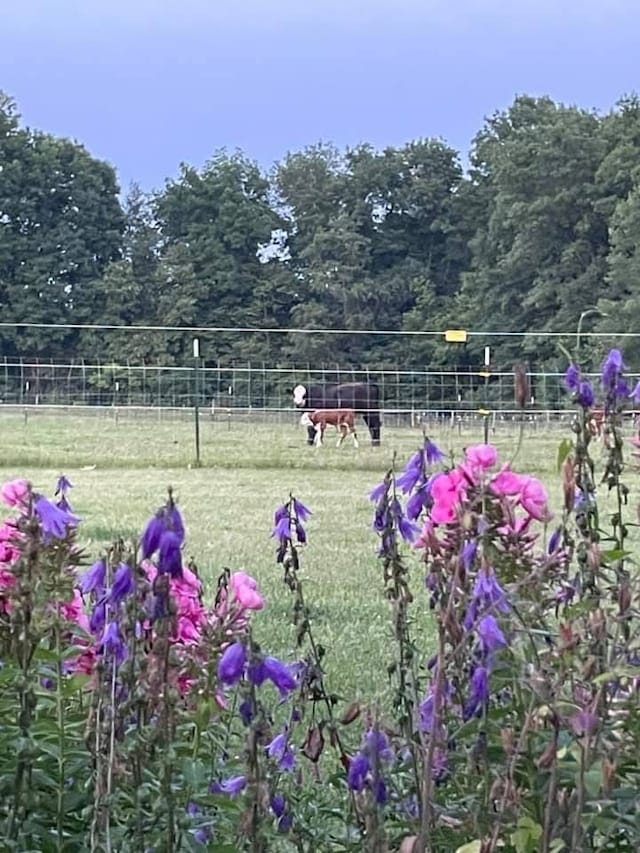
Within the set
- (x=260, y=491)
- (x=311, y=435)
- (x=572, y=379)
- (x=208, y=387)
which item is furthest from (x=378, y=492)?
(x=311, y=435)

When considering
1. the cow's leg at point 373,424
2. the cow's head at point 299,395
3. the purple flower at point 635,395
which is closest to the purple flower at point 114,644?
the purple flower at point 635,395

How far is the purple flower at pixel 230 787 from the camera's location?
38.3 inches

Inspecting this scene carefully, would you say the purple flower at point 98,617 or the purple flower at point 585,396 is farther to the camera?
the purple flower at point 585,396

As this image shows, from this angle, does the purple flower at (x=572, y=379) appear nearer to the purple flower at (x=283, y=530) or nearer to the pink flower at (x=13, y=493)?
the purple flower at (x=283, y=530)

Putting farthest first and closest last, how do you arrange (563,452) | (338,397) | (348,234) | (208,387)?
(348,234) < (338,397) < (208,387) < (563,452)

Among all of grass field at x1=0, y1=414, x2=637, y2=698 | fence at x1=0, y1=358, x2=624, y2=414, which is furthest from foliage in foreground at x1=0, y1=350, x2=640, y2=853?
fence at x1=0, y1=358, x2=624, y2=414

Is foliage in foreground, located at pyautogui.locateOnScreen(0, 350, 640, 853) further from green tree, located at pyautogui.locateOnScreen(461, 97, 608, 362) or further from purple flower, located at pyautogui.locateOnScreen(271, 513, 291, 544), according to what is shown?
green tree, located at pyautogui.locateOnScreen(461, 97, 608, 362)

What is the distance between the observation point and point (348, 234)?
37.4 m

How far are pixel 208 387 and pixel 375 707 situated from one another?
39.1 ft

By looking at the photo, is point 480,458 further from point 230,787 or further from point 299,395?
point 299,395

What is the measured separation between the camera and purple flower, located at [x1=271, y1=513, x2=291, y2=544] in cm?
111

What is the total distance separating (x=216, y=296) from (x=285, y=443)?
76.4 feet

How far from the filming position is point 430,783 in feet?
2.28

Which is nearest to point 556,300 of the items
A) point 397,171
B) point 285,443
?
point 397,171
